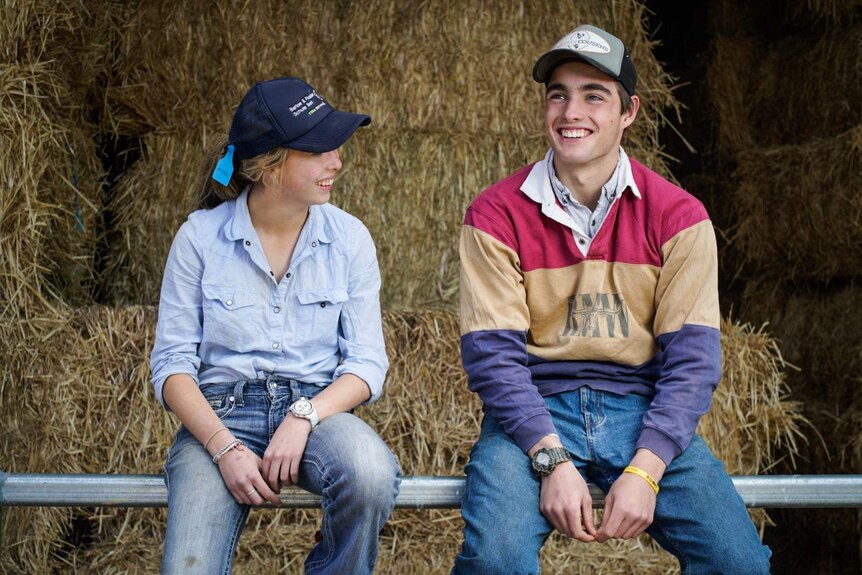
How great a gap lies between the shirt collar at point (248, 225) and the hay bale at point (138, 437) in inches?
27.5

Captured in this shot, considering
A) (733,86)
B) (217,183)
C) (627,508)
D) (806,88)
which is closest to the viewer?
(627,508)

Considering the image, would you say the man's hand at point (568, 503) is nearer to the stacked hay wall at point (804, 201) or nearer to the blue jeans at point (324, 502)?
the blue jeans at point (324, 502)

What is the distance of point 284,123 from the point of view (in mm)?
1763

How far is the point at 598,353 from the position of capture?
67.1 inches

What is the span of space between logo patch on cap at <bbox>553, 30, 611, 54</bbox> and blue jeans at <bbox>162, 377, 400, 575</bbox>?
2.40ft

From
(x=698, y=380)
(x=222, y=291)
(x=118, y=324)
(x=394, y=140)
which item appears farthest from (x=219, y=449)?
(x=394, y=140)

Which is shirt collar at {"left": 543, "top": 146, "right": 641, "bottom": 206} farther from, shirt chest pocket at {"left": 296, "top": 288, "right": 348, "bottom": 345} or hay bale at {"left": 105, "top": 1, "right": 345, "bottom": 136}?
hay bale at {"left": 105, "top": 1, "right": 345, "bottom": 136}

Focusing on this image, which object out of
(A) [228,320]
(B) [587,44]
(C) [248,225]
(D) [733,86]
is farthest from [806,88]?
(A) [228,320]

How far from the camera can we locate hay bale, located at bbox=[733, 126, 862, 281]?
2.95m

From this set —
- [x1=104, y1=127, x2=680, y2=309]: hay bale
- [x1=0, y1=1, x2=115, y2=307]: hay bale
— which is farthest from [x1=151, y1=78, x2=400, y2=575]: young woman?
[x1=104, y1=127, x2=680, y2=309]: hay bale

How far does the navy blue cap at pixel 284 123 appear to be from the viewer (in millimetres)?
1766

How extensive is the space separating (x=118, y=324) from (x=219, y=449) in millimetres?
983

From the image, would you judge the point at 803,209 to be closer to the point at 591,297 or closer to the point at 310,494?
the point at 591,297

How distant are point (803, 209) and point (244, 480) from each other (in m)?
2.16
